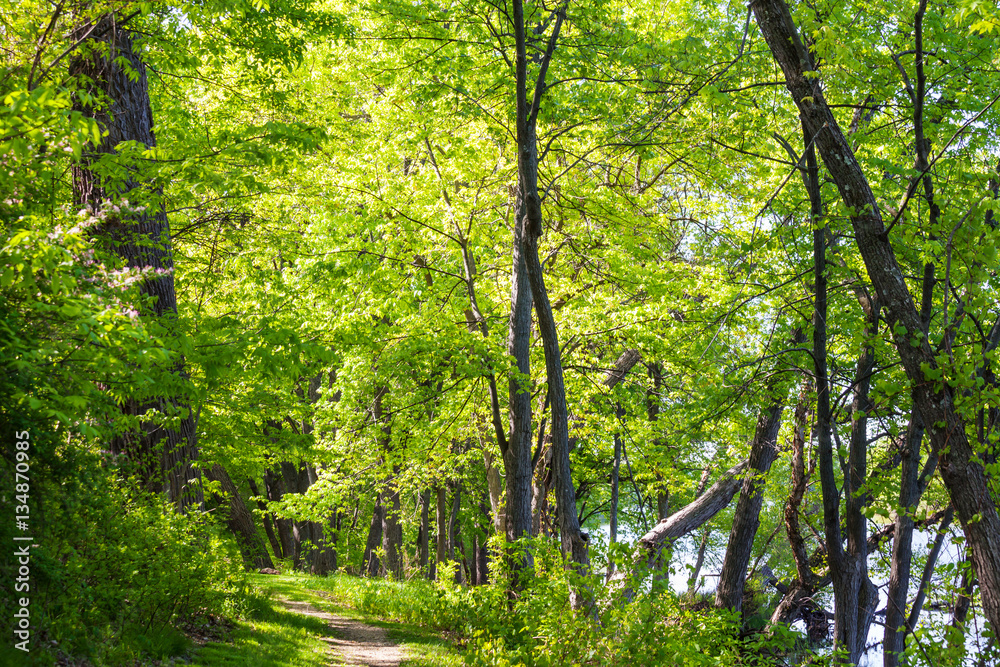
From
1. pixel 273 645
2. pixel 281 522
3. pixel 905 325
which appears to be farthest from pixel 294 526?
pixel 905 325

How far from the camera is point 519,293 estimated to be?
9828mm

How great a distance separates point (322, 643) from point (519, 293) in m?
5.05

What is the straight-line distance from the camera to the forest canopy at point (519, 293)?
15.1 ft

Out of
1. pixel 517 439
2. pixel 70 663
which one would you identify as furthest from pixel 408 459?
pixel 70 663

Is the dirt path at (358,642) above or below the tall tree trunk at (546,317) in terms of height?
below

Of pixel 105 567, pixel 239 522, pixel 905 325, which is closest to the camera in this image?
pixel 905 325

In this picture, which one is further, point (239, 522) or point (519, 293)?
point (239, 522)

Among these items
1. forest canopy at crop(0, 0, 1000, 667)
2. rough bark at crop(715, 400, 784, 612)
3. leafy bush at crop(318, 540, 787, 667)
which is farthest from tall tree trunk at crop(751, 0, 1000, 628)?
rough bark at crop(715, 400, 784, 612)

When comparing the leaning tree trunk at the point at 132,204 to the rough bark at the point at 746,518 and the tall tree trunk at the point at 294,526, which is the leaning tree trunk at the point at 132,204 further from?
the tall tree trunk at the point at 294,526

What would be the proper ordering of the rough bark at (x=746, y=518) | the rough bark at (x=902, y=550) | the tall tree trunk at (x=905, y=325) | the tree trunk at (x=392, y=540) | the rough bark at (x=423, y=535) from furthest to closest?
the rough bark at (x=423, y=535) < the tree trunk at (x=392, y=540) < the rough bark at (x=746, y=518) < the rough bark at (x=902, y=550) < the tall tree trunk at (x=905, y=325)

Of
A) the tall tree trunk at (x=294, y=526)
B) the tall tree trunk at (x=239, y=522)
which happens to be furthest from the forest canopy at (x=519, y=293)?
the tall tree trunk at (x=294, y=526)

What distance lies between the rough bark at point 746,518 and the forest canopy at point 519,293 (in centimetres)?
6

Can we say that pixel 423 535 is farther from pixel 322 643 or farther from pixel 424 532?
pixel 322 643

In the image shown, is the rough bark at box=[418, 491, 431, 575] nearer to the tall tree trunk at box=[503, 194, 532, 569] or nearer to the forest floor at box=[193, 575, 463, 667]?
the forest floor at box=[193, 575, 463, 667]
